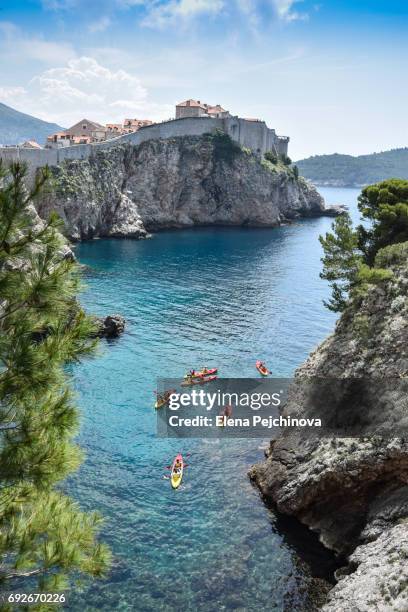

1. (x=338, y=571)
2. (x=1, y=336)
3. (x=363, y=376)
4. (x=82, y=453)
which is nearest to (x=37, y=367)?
(x=1, y=336)

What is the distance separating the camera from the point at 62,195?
82062 mm

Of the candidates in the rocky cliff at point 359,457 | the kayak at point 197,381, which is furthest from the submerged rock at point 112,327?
the rocky cliff at point 359,457

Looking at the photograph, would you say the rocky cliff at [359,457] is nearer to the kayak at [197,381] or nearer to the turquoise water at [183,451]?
the turquoise water at [183,451]

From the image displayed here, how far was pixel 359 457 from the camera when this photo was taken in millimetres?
21047

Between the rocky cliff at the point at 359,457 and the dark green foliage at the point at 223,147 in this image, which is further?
the dark green foliage at the point at 223,147

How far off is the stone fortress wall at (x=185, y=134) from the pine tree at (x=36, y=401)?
67711mm

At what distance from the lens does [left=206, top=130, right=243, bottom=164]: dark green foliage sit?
115 m

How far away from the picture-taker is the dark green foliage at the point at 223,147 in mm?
115000

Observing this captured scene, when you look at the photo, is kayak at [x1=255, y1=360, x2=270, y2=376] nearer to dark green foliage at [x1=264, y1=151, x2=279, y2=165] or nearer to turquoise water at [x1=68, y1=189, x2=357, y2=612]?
turquoise water at [x1=68, y1=189, x2=357, y2=612]

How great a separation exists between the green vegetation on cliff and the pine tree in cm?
1825

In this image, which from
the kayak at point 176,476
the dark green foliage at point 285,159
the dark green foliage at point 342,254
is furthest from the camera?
the dark green foliage at point 285,159

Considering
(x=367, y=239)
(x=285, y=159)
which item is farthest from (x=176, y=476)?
(x=285, y=159)

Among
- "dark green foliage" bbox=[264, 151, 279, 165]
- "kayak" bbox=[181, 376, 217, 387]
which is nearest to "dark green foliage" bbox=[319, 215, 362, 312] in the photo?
"kayak" bbox=[181, 376, 217, 387]

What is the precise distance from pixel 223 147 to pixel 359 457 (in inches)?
4046
